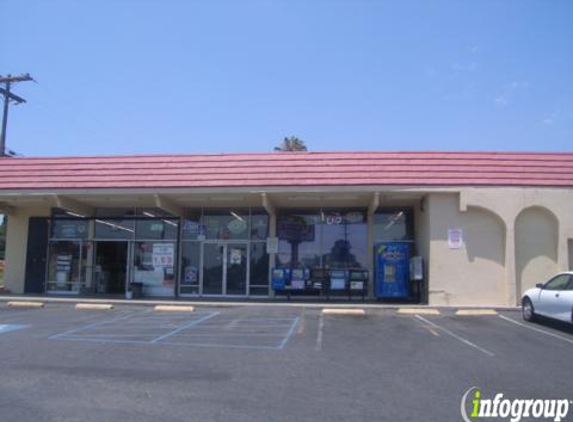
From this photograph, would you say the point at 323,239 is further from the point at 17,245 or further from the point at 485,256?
the point at 17,245

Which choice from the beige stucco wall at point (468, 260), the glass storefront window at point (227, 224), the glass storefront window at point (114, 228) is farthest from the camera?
the glass storefront window at point (114, 228)

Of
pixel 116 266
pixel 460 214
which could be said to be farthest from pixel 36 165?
pixel 460 214

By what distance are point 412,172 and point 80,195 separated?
11769 millimetres

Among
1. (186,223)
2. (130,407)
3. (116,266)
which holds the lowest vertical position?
(130,407)

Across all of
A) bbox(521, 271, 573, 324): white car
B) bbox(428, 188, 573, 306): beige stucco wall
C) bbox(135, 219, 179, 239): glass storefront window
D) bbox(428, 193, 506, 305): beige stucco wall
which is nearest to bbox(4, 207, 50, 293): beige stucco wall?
bbox(135, 219, 179, 239): glass storefront window

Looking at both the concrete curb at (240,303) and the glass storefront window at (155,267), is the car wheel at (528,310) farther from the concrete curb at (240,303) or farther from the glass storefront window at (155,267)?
the glass storefront window at (155,267)

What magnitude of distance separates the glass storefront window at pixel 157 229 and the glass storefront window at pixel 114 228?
1.00ft

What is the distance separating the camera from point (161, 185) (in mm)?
18141

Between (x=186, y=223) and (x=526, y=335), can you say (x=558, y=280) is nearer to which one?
(x=526, y=335)

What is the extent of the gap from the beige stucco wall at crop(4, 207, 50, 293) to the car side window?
60.4 ft

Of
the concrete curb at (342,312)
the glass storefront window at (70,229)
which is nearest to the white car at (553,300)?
the concrete curb at (342,312)

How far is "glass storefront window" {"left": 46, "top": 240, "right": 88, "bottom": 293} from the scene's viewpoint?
849 inches

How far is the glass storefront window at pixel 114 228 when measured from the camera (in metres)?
21.3

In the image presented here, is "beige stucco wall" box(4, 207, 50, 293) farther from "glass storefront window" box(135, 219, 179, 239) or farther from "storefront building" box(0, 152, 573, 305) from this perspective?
"glass storefront window" box(135, 219, 179, 239)
